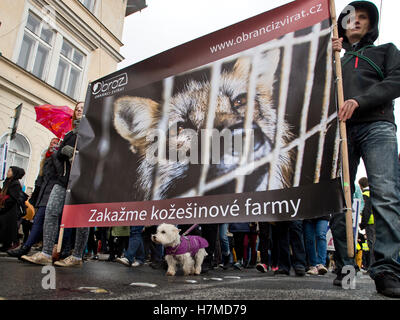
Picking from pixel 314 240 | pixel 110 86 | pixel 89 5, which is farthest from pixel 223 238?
pixel 89 5

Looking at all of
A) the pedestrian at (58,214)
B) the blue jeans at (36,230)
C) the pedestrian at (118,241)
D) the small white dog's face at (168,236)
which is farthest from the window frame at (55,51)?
the small white dog's face at (168,236)

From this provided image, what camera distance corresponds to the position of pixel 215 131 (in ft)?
7.96

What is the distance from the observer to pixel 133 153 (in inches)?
112

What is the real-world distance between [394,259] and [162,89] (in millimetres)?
2153

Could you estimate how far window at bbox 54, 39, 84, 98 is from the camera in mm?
12805

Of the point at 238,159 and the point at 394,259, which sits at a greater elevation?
the point at 238,159

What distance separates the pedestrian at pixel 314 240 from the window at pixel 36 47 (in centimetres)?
1100

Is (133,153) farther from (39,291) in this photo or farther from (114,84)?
(39,291)

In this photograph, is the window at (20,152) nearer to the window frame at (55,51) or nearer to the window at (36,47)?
the window frame at (55,51)

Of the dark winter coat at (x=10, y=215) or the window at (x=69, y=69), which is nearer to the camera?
the dark winter coat at (x=10, y=215)

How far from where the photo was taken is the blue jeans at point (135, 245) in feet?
13.6

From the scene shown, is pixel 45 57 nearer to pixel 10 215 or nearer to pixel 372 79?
pixel 10 215

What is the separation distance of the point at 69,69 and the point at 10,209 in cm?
930
